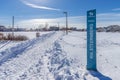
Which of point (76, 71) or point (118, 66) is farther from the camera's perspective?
point (118, 66)

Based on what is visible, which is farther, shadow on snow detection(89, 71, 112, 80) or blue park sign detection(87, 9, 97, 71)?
blue park sign detection(87, 9, 97, 71)

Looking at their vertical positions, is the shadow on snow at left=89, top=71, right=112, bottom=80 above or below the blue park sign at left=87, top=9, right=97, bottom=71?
below

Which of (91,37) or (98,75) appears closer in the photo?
(98,75)

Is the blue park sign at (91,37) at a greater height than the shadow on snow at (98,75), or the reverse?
the blue park sign at (91,37)

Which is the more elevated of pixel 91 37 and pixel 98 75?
pixel 91 37

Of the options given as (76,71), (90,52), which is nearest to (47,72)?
(76,71)

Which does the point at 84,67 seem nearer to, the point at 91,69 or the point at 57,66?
the point at 91,69

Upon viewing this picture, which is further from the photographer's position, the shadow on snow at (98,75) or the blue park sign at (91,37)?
the blue park sign at (91,37)

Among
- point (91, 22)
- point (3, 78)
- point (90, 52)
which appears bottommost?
point (3, 78)

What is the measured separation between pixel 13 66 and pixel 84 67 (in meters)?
3.28

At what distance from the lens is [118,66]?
718 centimetres

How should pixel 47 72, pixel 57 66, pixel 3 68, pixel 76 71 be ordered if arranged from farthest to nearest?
pixel 3 68 < pixel 57 66 < pixel 47 72 < pixel 76 71

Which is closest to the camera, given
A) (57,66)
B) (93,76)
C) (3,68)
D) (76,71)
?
(93,76)

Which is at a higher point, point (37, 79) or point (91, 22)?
point (91, 22)
